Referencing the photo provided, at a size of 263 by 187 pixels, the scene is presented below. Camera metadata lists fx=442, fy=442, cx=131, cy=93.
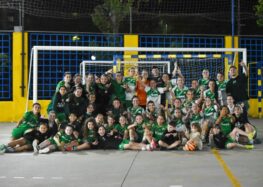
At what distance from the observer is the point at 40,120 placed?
32.9ft

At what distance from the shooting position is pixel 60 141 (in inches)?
374

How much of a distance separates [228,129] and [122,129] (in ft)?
7.93

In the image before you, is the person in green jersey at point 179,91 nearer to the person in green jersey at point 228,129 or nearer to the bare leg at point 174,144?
the person in green jersey at point 228,129

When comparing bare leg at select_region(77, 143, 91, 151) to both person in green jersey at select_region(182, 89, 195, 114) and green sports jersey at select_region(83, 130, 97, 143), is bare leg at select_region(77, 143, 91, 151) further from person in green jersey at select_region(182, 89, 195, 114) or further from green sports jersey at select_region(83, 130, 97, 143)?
person in green jersey at select_region(182, 89, 195, 114)

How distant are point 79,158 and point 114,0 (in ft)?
43.7

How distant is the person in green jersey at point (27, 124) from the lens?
9.83 meters

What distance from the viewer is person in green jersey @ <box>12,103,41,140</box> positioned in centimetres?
983

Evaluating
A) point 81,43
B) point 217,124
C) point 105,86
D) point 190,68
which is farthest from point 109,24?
point 217,124

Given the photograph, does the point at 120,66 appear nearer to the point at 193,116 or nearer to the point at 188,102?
the point at 188,102

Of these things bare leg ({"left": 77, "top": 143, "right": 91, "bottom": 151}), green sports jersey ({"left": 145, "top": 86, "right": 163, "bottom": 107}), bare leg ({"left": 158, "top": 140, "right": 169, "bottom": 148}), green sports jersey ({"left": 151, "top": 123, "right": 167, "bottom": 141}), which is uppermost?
green sports jersey ({"left": 145, "top": 86, "right": 163, "bottom": 107})

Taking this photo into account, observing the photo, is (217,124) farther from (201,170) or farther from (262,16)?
(262,16)

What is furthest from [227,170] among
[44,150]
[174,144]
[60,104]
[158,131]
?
[60,104]

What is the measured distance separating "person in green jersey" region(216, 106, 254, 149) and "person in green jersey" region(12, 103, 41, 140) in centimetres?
414

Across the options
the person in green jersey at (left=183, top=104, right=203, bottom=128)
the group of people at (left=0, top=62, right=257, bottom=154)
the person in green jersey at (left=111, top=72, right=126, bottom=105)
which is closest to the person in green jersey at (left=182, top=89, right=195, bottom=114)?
the group of people at (left=0, top=62, right=257, bottom=154)
